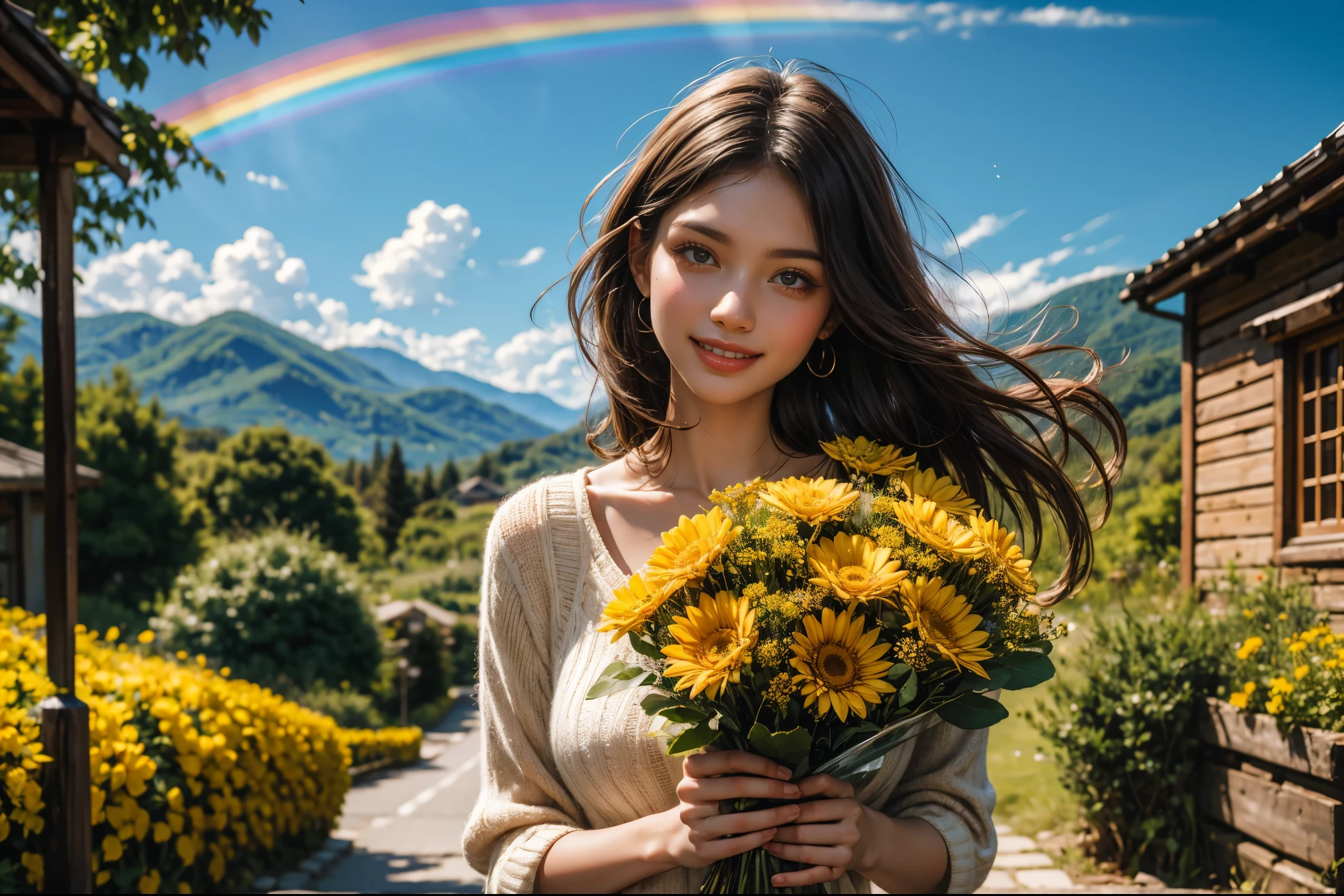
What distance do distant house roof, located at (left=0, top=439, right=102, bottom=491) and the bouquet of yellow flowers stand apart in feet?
45.2

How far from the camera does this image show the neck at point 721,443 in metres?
1.67

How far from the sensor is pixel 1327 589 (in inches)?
96.7

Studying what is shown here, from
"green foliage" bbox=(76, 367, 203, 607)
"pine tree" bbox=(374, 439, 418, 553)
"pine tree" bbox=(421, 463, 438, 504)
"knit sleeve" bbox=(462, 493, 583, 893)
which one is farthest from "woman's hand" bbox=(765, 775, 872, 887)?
"pine tree" bbox=(421, 463, 438, 504)

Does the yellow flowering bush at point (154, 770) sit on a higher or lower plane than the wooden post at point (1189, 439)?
lower

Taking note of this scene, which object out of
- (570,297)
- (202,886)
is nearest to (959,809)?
(570,297)

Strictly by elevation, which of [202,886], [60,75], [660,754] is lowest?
[202,886]

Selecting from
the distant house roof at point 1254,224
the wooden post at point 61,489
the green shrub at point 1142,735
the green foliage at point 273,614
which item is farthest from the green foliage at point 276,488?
the distant house roof at point 1254,224

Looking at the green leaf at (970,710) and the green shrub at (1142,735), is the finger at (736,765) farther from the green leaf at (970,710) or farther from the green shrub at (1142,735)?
the green shrub at (1142,735)

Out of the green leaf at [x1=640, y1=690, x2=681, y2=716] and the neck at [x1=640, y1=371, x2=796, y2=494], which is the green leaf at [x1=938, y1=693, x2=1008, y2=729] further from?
the neck at [x1=640, y1=371, x2=796, y2=494]

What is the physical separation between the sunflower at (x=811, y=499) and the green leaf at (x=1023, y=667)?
273 millimetres

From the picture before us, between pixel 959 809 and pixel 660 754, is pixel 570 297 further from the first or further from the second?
pixel 959 809

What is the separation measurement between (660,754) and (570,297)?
0.88 meters

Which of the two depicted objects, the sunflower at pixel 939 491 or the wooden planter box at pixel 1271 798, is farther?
the wooden planter box at pixel 1271 798

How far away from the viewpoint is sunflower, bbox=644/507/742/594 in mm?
1058
